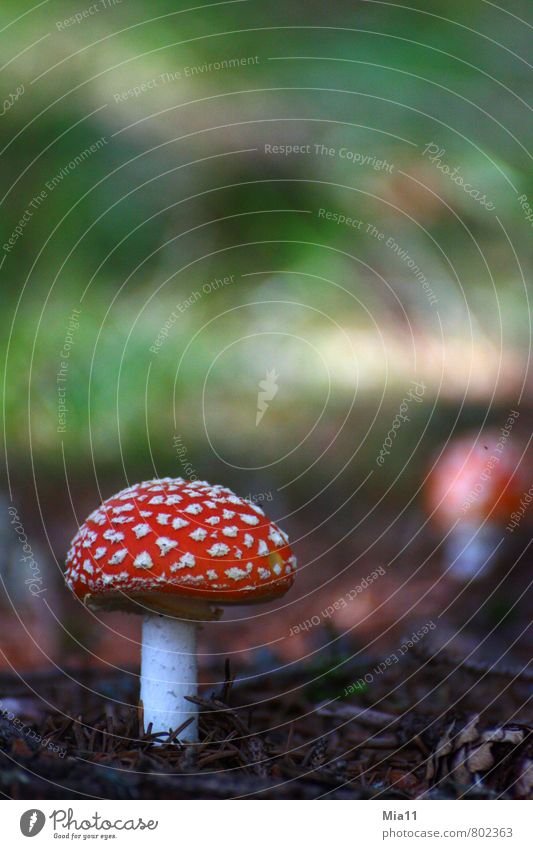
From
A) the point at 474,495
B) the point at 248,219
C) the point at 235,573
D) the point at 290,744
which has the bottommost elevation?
the point at 290,744

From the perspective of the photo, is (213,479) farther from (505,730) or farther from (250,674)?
(505,730)

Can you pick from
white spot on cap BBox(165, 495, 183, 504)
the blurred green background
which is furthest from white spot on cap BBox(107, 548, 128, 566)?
the blurred green background

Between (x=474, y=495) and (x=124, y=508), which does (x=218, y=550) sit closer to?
(x=124, y=508)

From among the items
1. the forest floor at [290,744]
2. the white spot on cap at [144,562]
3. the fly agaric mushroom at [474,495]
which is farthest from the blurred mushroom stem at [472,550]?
the white spot on cap at [144,562]

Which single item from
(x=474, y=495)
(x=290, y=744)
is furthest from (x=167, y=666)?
(x=474, y=495)

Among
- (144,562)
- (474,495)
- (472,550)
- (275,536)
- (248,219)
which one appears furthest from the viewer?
(472,550)

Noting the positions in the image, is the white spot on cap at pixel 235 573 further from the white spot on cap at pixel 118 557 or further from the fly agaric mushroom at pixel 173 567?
the white spot on cap at pixel 118 557

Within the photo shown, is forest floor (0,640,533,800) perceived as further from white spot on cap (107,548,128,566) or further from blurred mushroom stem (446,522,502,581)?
blurred mushroom stem (446,522,502,581)
